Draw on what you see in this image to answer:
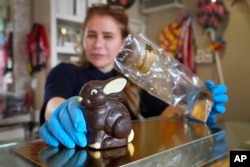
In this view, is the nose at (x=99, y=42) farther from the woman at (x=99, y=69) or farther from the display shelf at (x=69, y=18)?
the display shelf at (x=69, y=18)

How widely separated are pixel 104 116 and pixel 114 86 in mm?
54

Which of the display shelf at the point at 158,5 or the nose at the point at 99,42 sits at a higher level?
the display shelf at the point at 158,5

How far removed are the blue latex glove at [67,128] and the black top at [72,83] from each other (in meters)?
0.36

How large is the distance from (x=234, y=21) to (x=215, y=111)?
1.28 metres

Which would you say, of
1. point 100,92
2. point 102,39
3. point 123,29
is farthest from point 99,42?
point 100,92

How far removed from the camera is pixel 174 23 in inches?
79.4

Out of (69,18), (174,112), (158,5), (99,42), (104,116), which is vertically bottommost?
(174,112)

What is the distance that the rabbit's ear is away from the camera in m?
0.39

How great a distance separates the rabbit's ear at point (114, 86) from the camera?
15.4 inches

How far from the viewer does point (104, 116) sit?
38cm

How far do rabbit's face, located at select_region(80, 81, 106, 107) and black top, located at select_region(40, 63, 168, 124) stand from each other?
16.5 inches

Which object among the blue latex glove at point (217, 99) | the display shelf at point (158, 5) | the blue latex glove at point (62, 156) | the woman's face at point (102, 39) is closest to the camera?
the blue latex glove at point (62, 156)

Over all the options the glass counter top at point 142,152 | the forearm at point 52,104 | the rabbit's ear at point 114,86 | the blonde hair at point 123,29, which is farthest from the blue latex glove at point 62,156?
the blonde hair at point 123,29

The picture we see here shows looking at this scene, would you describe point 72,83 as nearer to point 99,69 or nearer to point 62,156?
point 99,69
